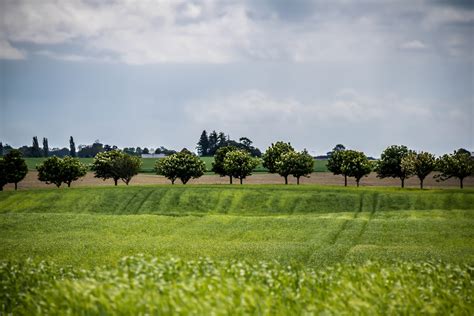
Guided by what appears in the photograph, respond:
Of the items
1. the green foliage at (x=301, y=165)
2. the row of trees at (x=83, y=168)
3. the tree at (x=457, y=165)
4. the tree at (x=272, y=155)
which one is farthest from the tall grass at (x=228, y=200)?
the tree at (x=272, y=155)

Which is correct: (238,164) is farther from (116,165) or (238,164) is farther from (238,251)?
(238,251)

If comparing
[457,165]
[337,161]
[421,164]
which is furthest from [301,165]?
[457,165]

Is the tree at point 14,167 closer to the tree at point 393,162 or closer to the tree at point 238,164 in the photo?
the tree at point 238,164

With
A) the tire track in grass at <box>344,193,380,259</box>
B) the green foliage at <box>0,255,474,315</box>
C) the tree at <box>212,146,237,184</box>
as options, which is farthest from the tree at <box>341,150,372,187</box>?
the green foliage at <box>0,255,474,315</box>

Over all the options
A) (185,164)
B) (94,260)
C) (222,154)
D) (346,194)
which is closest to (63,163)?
(185,164)

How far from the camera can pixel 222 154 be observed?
126688 millimetres

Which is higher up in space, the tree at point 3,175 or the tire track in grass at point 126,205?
the tree at point 3,175

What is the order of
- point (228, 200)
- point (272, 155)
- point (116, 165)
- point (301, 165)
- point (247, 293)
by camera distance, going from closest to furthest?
1. point (247, 293)
2. point (228, 200)
3. point (301, 165)
4. point (116, 165)
5. point (272, 155)

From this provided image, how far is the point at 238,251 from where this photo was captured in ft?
129

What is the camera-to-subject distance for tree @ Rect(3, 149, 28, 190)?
110 m

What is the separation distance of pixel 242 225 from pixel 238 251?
51.9 feet

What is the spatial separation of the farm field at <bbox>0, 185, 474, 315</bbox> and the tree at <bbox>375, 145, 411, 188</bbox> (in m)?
31.9

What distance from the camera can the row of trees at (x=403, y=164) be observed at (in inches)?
4104

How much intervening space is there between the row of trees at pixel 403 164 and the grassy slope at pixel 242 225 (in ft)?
84.9
